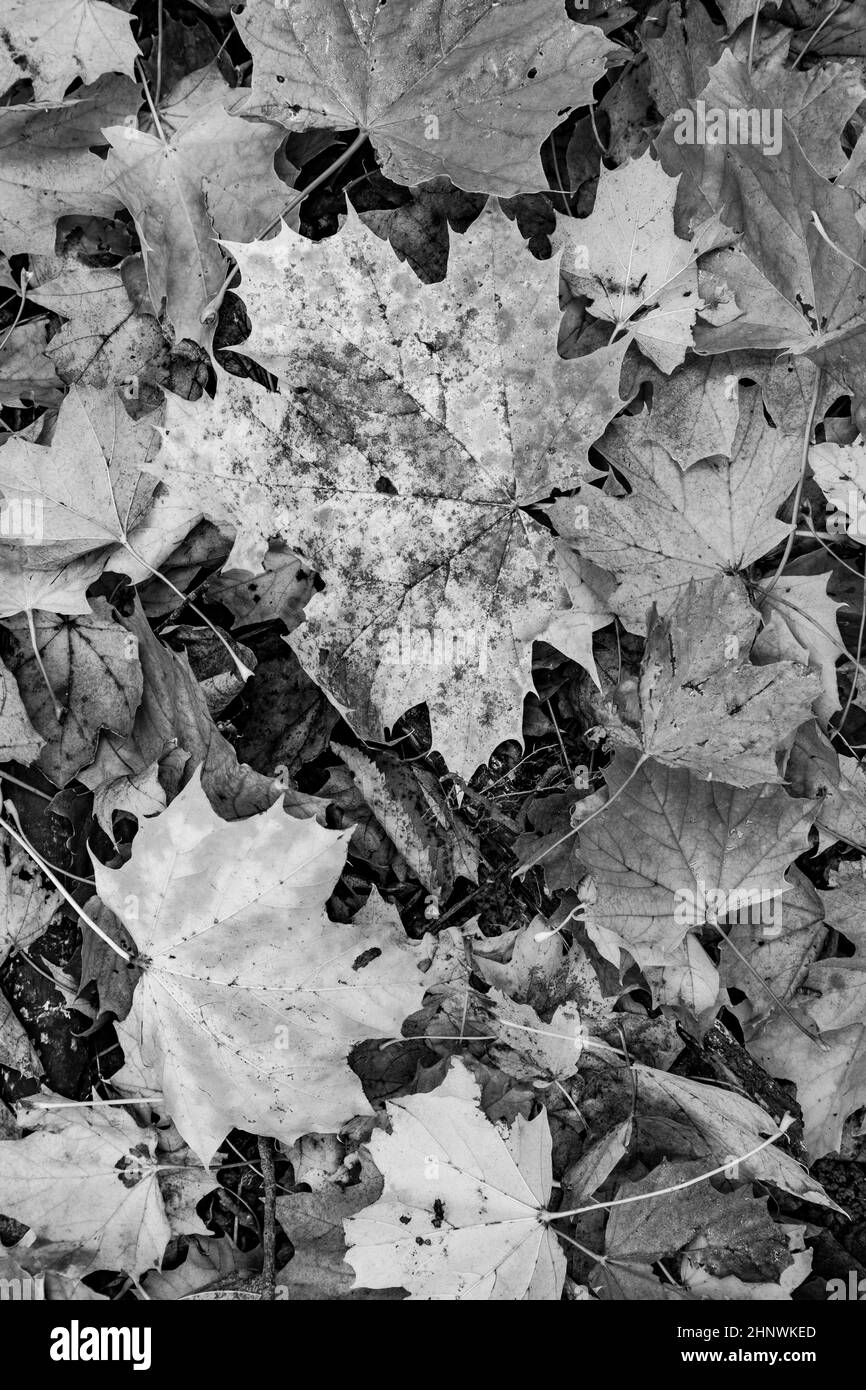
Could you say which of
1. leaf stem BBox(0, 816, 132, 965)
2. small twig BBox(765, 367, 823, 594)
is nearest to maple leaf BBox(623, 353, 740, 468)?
small twig BBox(765, 367, 823, 594)

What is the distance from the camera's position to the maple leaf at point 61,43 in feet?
7.03

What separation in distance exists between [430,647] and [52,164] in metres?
1.37

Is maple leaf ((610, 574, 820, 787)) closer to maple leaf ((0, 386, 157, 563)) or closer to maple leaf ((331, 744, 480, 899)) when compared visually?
maple leaf ((331, 744, 480, 899))

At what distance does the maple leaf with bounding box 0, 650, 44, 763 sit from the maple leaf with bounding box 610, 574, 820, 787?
1287 mm

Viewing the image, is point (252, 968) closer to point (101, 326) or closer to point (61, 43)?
point (101, 326)

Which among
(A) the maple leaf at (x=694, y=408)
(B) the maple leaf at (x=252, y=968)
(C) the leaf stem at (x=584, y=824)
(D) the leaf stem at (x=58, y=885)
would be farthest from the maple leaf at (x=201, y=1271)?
(A) the maple leaf at (x=694, y=408)

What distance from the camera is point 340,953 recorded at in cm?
208

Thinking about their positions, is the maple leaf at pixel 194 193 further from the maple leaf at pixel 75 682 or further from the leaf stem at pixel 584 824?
the leaf stem at pixel 584 824

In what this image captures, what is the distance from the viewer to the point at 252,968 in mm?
2059

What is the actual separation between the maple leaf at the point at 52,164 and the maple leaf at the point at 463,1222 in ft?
6.88
